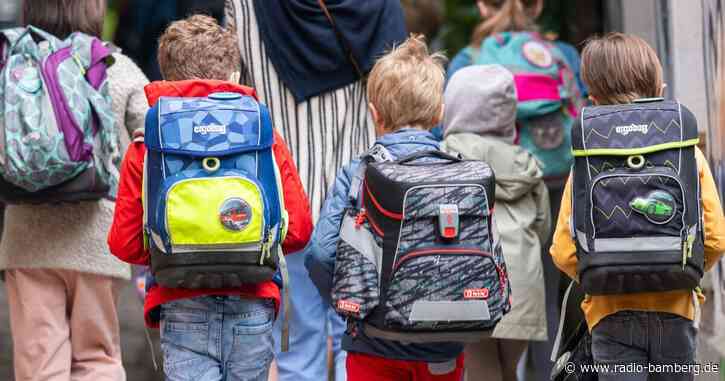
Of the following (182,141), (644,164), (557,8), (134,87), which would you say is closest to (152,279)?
(182,141)

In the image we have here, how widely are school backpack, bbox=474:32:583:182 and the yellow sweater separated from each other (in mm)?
2100

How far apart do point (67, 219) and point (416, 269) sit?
6.36ft

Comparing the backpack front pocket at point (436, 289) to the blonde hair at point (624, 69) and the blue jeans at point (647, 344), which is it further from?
the blonde hair at point (624, 69)

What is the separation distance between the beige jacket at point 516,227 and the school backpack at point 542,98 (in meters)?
0.81

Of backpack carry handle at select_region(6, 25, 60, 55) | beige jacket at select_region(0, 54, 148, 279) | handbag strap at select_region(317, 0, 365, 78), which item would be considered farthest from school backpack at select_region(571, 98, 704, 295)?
backpack carry handle at select_region(6, 25, 60, 55)

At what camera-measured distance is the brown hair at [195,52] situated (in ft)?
16.5

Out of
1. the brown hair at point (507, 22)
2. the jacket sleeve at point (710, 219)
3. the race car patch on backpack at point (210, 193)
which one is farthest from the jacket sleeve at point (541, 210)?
the race car patch on backpack at point (210, 193)

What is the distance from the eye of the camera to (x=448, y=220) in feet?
14.8

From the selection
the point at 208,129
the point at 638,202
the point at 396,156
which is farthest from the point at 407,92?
the point at 638,202

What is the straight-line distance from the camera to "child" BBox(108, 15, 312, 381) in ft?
15.7

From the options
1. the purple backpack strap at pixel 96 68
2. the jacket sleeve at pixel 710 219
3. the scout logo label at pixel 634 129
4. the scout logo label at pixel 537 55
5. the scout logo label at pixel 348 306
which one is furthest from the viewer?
the scout logo label at pixel 537 55

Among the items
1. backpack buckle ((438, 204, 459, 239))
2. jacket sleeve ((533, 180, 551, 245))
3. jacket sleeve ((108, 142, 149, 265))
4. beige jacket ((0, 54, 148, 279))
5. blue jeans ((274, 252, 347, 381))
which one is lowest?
blue jeans ((274, 252, 347, 381))

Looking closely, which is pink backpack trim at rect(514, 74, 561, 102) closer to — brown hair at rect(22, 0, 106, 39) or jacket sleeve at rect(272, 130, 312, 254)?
brown hair at rect(22, 0, 106, 39)

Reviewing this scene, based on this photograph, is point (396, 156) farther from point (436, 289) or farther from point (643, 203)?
point (643, 203)
